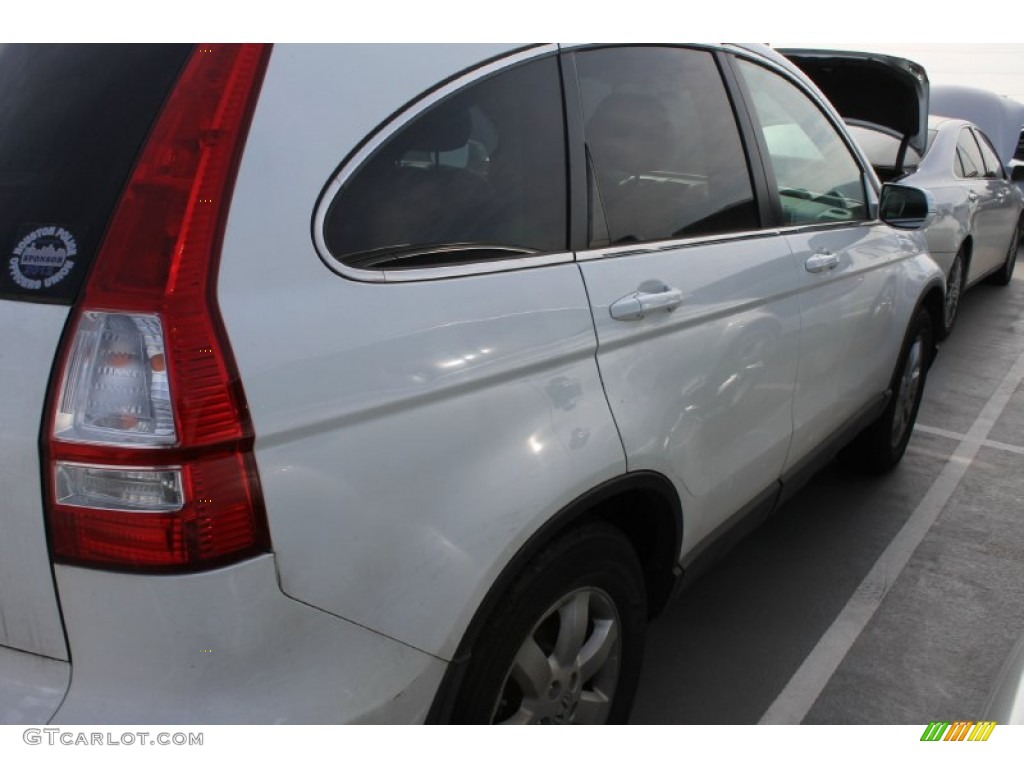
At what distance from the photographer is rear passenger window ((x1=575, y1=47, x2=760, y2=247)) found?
7.04 ft

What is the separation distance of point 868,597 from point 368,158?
2648mm

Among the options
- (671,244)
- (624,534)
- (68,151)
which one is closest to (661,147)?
(671,244)

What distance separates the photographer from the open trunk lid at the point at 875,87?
5.55 metres

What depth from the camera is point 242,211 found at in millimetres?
1376

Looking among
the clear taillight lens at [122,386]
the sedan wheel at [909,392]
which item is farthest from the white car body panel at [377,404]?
the sedan wheel at [909,392]

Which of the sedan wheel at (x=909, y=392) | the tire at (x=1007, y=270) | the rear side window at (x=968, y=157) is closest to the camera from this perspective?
the sedan wheel at (x=909, y=392)

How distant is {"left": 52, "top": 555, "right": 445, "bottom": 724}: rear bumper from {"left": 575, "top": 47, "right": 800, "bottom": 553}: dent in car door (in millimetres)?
864

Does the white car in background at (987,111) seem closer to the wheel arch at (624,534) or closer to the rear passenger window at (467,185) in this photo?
the wheel arch at (624,534)

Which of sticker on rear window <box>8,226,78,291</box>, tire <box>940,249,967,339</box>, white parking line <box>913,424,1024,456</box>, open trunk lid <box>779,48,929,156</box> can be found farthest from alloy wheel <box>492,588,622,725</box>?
tire <box>940,249,967,339</box>

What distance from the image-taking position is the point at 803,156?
325 cm

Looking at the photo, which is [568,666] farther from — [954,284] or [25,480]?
[954,284]

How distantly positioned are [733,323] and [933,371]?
4.45 metres

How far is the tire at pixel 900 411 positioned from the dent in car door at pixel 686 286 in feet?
4.79

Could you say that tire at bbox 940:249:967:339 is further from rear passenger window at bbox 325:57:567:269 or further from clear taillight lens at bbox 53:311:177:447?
clear taillight lens at bbox 53:311:177:447
